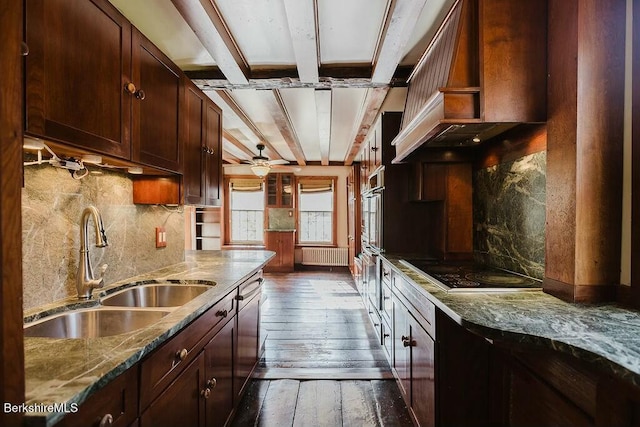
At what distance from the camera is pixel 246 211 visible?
7590 mm

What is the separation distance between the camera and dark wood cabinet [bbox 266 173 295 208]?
730cm

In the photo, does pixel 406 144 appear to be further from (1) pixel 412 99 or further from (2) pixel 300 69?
(2) pixel 300 69

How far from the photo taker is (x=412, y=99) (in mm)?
2383

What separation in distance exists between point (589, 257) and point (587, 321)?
0.36m

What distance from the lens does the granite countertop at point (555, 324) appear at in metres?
0.84

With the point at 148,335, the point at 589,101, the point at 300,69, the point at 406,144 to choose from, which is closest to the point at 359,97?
the point at 300,69

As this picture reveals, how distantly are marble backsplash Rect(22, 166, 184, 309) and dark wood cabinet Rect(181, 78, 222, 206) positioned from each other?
0.35 meters

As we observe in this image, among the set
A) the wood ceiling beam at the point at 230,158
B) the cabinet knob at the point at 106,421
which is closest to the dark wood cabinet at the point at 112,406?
the cabinet knob at the point at 106,421

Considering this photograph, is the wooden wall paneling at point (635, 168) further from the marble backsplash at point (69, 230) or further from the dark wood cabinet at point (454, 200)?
the marble backsplash at point (69, 230)

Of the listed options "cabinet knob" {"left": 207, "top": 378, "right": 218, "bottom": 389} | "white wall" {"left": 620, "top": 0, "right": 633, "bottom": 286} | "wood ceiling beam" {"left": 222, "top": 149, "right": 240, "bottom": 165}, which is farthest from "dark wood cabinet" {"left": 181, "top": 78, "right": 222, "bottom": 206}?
"wood ceiling beam" {"left": 222, "top": 149, "right": 240, "bottom": 165}

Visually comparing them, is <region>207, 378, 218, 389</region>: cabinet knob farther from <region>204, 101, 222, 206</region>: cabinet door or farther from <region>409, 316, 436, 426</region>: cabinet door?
<region>204, 101, 222, 206</region>: cabinet door

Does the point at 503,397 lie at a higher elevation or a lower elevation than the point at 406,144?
lower

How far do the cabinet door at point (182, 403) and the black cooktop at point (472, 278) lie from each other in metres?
1.26

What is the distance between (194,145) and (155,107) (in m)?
0.52
